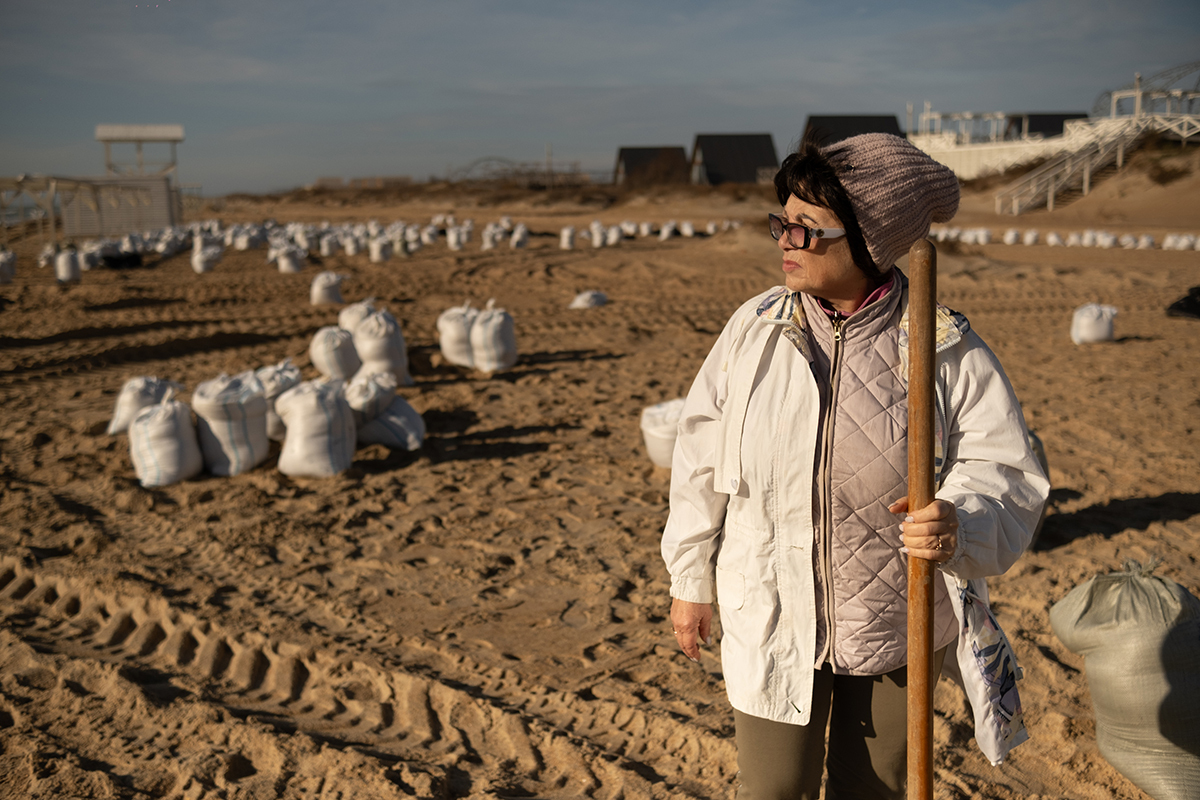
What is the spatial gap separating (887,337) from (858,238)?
20cm

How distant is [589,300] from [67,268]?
10.4 metres

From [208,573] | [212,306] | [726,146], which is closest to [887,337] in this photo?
[208,573]

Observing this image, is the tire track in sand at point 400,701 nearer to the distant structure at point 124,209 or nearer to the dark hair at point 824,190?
the dark hair at point 824,190

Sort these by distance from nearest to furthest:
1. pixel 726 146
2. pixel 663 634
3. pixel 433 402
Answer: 1. pixel 663 634
2. pixel 433 402
3. pixel 726 146

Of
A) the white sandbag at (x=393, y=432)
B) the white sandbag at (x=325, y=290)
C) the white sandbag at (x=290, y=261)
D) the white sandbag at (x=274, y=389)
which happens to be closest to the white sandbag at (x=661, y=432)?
the white sandbag at (x=393, y=432)

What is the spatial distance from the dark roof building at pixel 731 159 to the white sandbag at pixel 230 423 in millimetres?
37908

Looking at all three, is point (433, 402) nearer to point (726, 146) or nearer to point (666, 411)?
point (666, 411)

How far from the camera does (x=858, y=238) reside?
155 cm

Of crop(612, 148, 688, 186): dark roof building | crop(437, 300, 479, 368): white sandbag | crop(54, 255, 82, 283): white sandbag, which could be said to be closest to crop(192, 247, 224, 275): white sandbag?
crop(54, 255, 82, 283): white sandbag

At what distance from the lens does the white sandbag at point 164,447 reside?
508cm

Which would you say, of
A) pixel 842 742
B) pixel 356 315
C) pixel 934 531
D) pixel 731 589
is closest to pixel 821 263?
pixel 934 531

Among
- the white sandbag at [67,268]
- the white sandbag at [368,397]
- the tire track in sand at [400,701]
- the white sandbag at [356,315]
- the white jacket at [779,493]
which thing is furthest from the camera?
the white sandbag at [67,268]

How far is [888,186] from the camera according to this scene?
150cm

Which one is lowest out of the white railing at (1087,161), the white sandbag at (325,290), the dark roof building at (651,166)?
the white sandbag at (325,290)
